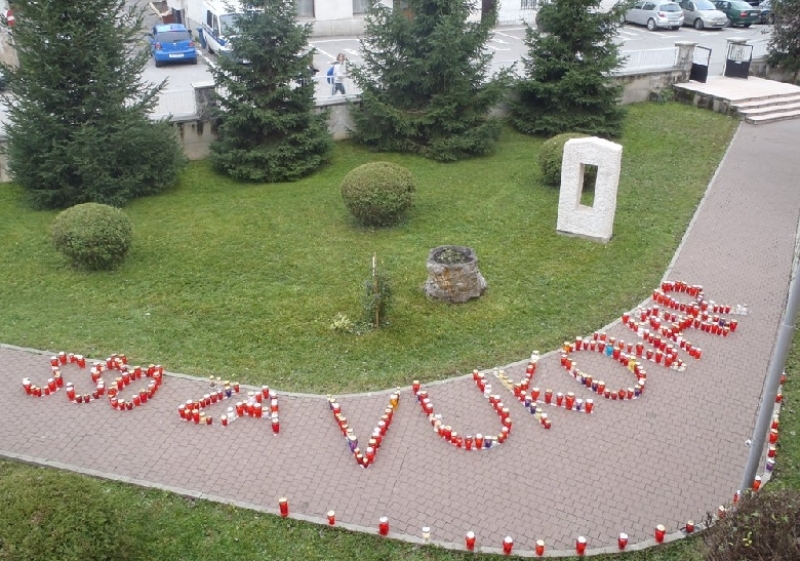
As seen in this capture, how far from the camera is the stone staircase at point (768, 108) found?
22.5 meters

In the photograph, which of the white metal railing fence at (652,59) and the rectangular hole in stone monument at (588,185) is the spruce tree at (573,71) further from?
the rectangular hole in stone monument at (588,185)

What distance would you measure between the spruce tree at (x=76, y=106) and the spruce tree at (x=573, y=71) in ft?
33.5

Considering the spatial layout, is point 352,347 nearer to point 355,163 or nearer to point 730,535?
point 730,535

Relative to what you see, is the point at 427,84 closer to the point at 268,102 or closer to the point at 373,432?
the point at 268,102

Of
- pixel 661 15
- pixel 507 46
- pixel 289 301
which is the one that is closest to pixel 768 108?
pixel 507 46

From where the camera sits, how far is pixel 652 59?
2442 cm

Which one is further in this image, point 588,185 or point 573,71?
point 573,71

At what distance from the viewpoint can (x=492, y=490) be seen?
26.9 feet

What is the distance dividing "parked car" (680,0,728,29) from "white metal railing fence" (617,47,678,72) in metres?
13.3

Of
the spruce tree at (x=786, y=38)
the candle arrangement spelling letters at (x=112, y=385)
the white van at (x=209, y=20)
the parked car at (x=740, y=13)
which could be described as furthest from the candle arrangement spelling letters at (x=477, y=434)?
the parked car at (x=740, y=13)

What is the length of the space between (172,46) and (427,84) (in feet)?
44.0

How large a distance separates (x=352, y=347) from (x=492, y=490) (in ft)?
11.0

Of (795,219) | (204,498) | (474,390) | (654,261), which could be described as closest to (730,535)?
(474,390)

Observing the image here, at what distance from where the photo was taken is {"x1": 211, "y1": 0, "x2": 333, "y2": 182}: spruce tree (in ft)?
57.2
